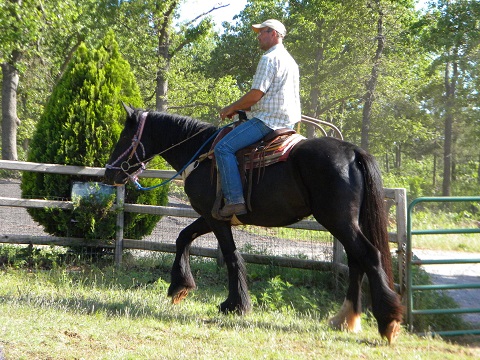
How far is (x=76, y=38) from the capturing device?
23953 mm

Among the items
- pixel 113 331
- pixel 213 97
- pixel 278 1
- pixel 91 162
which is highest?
pixel 278 1

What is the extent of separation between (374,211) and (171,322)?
227 cm

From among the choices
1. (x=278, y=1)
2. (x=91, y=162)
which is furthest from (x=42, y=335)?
(x=278, y=1)

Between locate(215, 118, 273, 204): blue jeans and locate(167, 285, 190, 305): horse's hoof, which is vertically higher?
locate(215, 118, 273, 204): blue jeans

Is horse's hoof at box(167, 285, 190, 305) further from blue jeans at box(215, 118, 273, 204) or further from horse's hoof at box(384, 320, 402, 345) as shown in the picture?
horse's hoof at box(384, 320, 402, 345)

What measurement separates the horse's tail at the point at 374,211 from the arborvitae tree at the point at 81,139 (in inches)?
160

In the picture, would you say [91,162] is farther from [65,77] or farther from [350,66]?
[350,66]

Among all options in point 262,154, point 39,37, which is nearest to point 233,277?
point 262,154

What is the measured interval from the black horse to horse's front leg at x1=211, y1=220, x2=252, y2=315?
0.01m

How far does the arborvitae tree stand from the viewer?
28.1 feet

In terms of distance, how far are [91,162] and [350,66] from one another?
62.5 feet

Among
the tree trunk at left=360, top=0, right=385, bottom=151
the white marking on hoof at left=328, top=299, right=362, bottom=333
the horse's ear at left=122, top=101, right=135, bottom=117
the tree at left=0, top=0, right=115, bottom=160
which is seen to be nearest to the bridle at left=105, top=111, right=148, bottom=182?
the horse's ear at left=122, top=101, right=135, bottom=117

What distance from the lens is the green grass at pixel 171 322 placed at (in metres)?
4.48

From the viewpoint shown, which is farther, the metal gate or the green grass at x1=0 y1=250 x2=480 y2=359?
the metal gate
